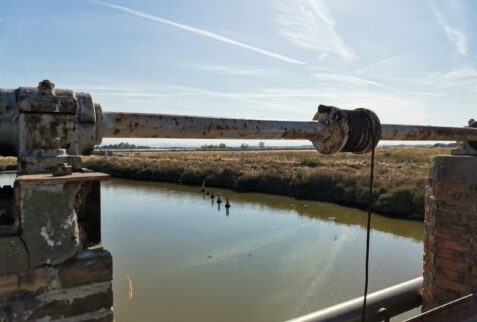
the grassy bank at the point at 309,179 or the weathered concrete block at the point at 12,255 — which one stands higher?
the weathered concrete block at the point at 12,255

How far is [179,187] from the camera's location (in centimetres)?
2670

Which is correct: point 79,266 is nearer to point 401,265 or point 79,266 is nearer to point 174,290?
point 174,290

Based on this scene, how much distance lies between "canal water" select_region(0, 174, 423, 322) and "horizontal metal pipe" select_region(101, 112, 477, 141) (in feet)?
22.5

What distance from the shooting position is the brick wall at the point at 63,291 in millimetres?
1049

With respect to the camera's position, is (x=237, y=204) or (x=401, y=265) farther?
(x=237, y=204)

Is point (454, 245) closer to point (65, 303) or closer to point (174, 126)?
point (174, 126)

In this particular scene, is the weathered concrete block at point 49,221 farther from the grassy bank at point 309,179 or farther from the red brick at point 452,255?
the grassy bank at point 309,179

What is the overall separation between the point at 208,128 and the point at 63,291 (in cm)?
75

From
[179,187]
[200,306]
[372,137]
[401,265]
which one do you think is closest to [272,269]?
[200,306]

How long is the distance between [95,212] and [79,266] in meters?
0.17

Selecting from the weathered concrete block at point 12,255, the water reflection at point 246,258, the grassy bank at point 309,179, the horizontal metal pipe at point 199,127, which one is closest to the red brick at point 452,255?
the horizontal metal pipe at point 199,127

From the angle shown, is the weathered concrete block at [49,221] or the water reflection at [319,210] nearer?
the weathered concrete block at [49,221]

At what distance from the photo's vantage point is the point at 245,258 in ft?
36.0

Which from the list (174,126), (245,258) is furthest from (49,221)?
(245,258)
